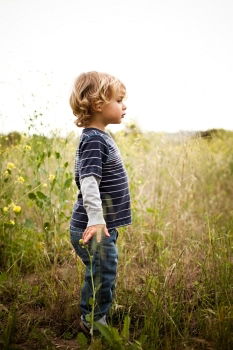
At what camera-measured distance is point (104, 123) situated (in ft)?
6.44

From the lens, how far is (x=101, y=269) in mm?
1860

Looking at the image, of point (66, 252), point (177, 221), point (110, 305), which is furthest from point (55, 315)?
point (177, 221)

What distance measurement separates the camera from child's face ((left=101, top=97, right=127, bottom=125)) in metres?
1.93

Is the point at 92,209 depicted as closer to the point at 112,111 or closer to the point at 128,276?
the point at 112,111

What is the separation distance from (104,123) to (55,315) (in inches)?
44.9

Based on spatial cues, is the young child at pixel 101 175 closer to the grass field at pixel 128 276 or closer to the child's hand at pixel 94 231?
the child's hand at pixel 94 231

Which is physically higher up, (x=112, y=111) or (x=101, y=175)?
(x=112, y=111)

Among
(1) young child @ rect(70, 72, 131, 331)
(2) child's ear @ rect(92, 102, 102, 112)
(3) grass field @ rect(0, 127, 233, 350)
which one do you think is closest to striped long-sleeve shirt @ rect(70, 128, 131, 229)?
(1) young child @ rect(70, 72, 131, 331)

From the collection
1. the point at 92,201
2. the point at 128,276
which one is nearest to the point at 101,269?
the point at 92,201

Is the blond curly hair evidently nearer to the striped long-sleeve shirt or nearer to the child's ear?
the child's ear

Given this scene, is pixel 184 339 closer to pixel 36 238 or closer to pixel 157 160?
pixel 36 238

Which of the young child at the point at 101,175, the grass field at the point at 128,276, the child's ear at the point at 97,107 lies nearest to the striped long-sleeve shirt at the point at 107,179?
the young child at the point at 101,175

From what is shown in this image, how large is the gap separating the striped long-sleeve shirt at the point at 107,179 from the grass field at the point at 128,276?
1.36ft

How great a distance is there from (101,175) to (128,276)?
941mm
